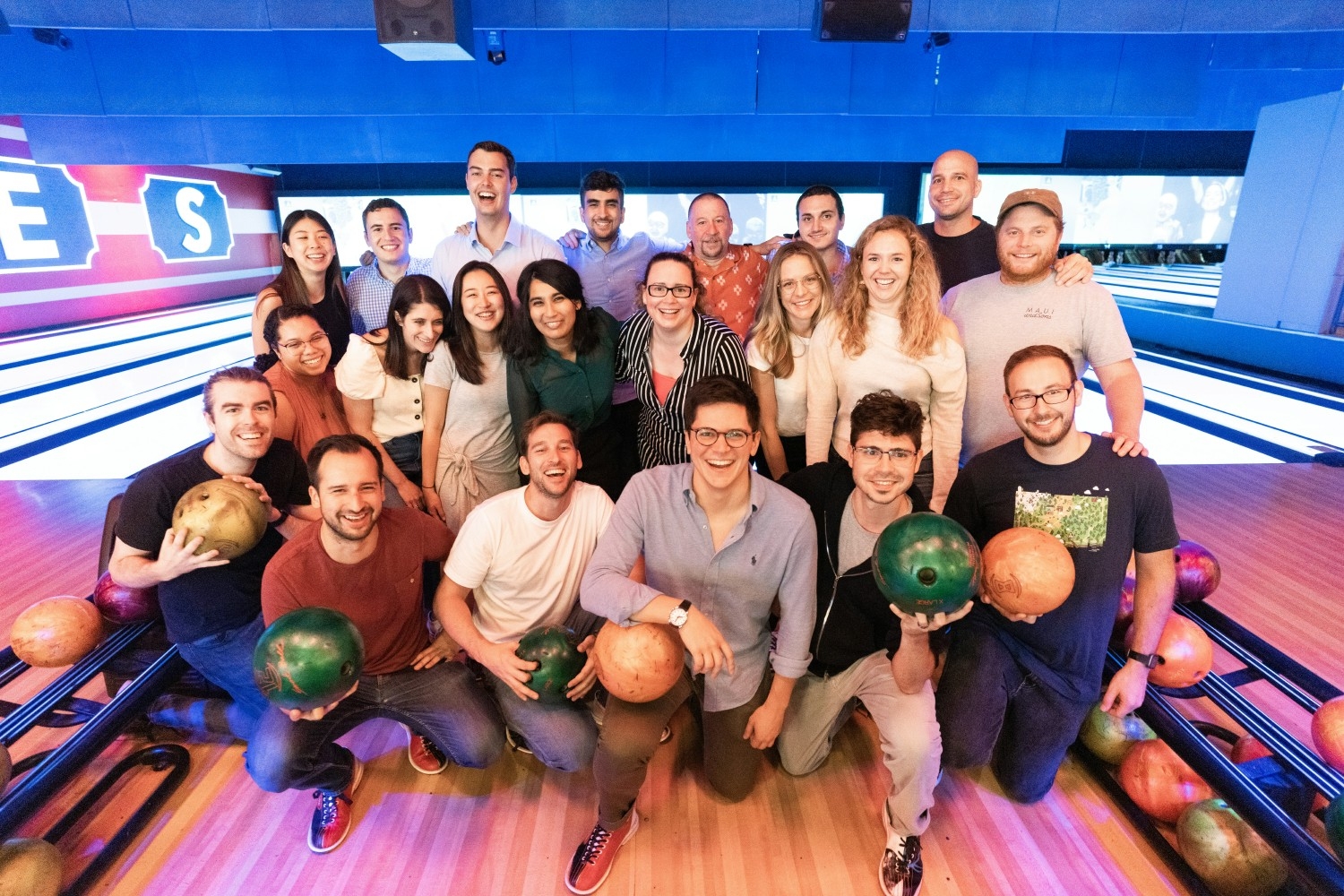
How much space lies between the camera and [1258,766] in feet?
5.24

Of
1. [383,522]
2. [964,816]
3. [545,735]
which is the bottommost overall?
[964,816]

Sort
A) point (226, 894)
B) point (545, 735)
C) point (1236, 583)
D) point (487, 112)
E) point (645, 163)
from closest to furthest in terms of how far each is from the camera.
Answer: point (226, 894)
point (545, 735)
point (1236, 583)
point (487, 112)
point (645, 163)

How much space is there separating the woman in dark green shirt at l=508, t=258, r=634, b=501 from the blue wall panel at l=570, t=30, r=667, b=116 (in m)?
3.72

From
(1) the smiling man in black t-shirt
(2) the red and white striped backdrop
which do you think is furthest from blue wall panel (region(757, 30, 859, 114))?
(2) the red and white striped backdrop

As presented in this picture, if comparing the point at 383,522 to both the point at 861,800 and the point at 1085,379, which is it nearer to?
the point at 861,800

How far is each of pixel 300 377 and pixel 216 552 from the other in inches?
26.7

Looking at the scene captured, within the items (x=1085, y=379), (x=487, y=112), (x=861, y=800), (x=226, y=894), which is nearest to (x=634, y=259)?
(x=861, y=800)

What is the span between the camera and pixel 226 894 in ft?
4.80

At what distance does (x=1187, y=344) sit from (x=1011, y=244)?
7.14m

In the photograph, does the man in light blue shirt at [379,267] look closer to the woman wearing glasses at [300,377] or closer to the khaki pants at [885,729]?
the woman wearing glasses at [300,377]

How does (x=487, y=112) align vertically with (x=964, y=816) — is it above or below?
above

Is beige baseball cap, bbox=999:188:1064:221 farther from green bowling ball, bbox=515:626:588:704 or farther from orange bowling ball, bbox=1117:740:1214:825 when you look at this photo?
green bowling ball, bbox=515:626:588:704

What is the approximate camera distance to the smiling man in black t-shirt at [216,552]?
1.59m

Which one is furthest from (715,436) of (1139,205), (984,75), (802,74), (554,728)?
(1139,205)
